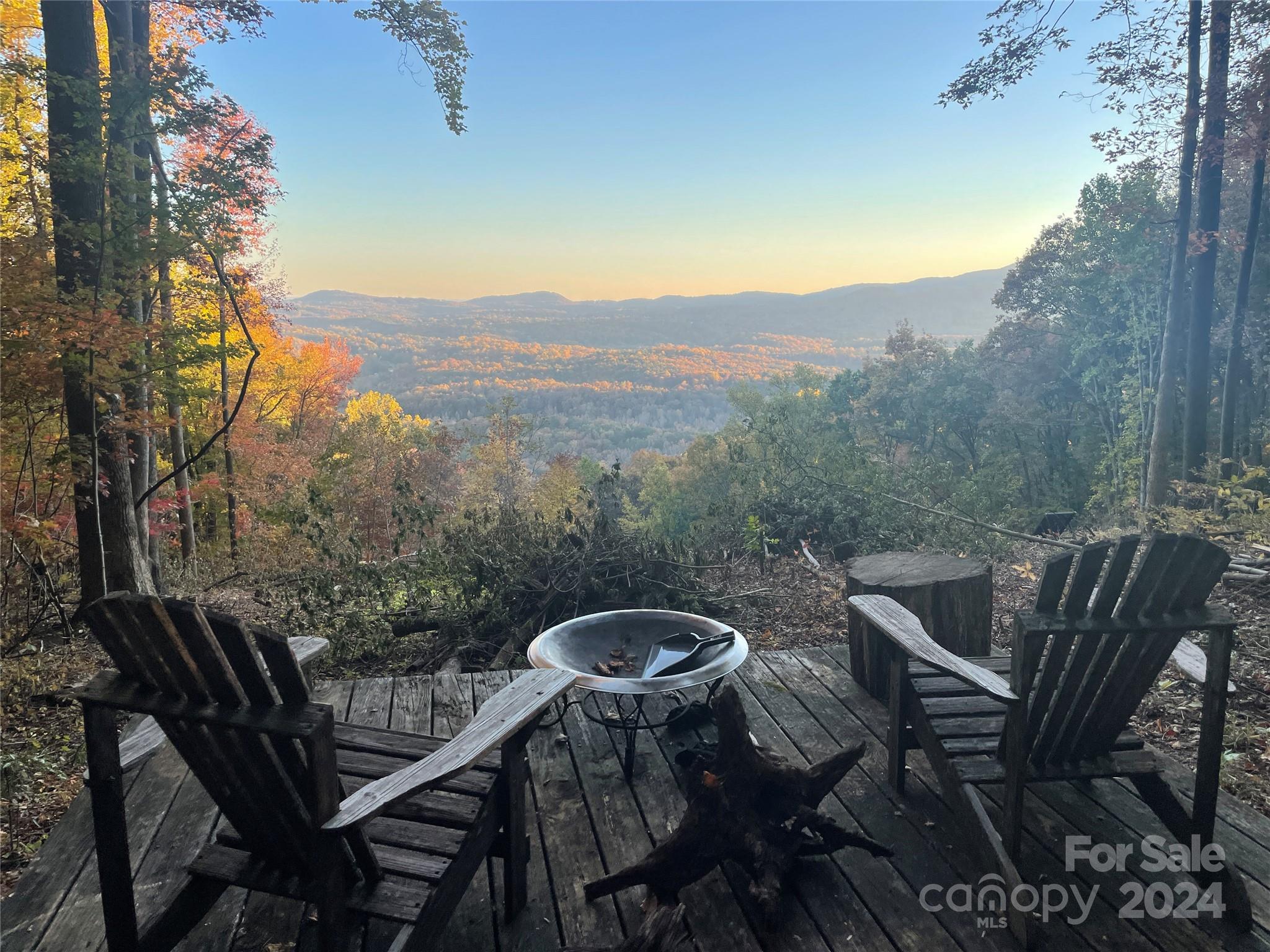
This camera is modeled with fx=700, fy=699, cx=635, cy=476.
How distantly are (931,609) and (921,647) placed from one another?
133cm

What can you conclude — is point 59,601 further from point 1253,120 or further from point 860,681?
point 1253,120

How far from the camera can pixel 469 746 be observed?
5.22 feet

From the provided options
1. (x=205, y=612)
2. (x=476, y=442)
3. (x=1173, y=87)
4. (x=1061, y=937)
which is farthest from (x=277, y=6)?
(x=476, y=442)

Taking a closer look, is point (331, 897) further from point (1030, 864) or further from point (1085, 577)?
point (1030, 864)

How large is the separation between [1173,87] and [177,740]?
1202 centimetres

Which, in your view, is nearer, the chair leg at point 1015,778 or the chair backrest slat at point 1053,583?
the chair backrest slat at point 1053,583

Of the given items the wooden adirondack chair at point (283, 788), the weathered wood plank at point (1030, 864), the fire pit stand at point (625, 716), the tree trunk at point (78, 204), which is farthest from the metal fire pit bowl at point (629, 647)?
the tree trunk at point (78, 204)

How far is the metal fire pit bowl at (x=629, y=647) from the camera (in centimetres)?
233

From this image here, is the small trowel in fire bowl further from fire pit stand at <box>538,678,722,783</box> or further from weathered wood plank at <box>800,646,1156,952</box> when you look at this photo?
weathered wood plank at <box>800,646,1156,952</box>

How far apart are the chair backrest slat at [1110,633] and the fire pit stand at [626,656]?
0.96m

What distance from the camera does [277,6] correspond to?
233 inches

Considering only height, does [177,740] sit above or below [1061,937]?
above

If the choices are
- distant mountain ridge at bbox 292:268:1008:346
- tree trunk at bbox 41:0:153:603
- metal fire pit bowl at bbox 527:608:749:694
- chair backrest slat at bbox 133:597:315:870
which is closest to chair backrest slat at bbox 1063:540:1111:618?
metal fire pit bowl at bbox 527:608:749:694

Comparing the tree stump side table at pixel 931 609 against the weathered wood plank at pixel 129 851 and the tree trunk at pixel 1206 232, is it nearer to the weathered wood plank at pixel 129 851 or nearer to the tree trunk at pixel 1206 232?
the weathered wood plank at pixel 129 851
